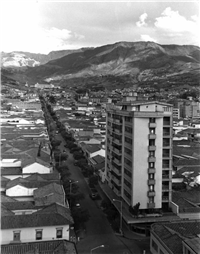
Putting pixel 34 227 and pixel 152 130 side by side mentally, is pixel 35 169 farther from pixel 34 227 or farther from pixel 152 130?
pixel 152 130

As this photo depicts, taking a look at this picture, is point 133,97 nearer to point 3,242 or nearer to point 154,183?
point 154,183

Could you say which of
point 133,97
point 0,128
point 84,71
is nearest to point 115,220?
point 133,97

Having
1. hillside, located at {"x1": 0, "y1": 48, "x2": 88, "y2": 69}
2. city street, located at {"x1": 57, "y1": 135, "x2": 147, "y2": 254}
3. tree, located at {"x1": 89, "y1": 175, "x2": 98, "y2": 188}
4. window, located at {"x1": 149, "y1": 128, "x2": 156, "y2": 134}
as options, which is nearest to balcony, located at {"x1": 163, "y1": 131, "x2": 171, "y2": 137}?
window, located at {"x1": 149, "y1": 128, "x2": 156, "y2": 134}

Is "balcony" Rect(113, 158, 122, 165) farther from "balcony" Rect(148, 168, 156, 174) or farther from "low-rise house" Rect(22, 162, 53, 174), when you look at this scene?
"low-rise house" Rect(22, 162, 53, 174)

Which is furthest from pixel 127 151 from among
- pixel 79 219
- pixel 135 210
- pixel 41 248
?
pixel 41 248

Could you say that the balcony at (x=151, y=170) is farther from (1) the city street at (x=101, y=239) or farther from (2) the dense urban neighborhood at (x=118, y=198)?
(1) the city street at (x=101, y=239)
